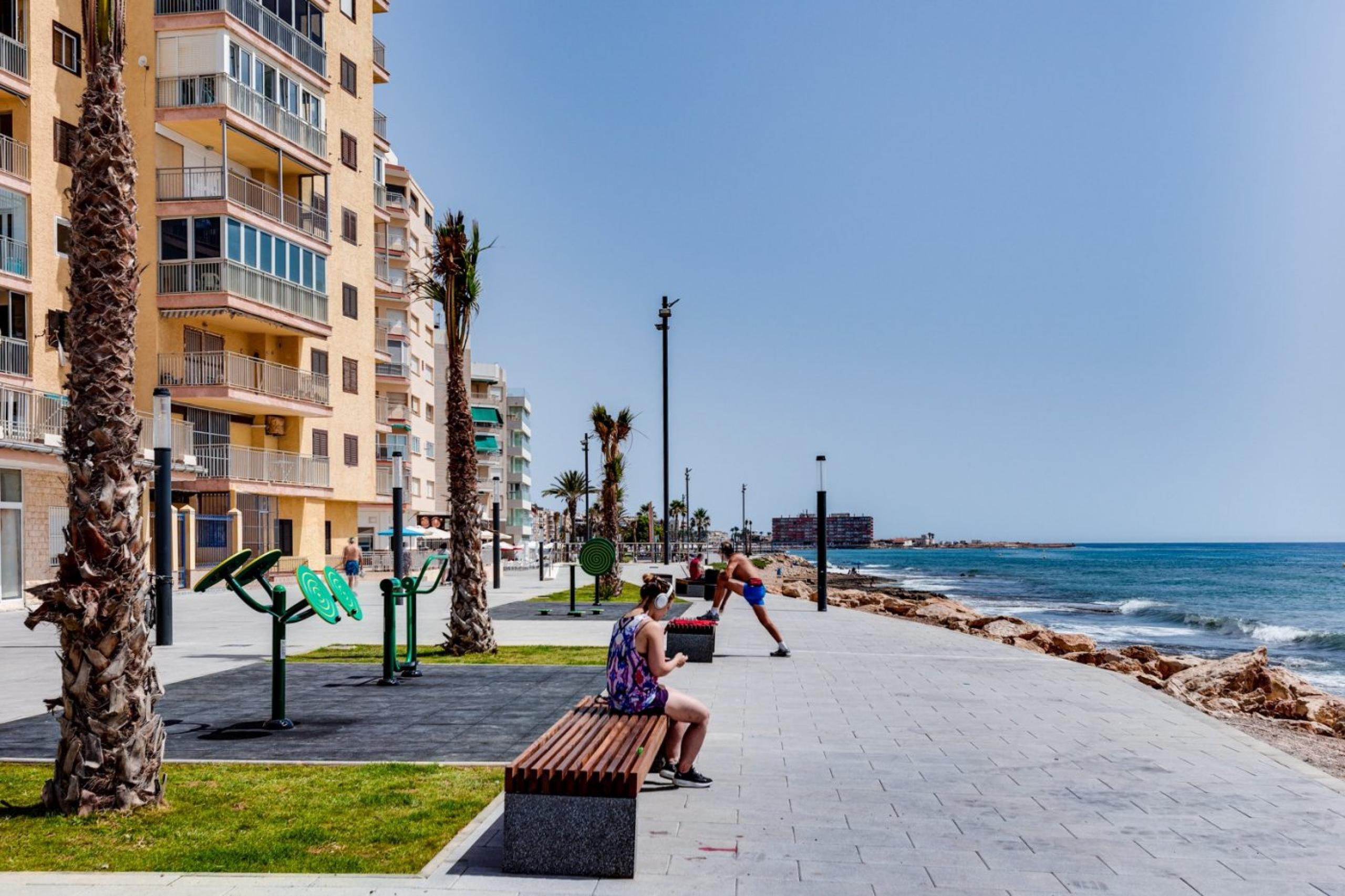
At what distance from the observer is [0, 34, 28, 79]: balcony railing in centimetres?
2870

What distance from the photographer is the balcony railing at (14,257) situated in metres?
28.9

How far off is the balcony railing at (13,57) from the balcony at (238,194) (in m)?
5.49

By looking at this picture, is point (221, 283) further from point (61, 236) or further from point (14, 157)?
point (14, 157)

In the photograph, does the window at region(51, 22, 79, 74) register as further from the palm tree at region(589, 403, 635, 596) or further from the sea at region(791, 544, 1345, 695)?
the sea at region(791, 544, 1345, 695)

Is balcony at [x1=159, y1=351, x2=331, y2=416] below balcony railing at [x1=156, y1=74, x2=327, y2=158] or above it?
below

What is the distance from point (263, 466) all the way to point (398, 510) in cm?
2004

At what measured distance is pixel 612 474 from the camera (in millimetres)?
32594

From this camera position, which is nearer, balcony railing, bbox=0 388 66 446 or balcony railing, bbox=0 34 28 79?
balcony railing, bbox=0 388 66 446

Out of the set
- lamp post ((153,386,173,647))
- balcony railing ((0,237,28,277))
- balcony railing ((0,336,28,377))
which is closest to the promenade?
lamp post ((153,386,173,647))

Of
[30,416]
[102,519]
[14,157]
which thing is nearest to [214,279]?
[14,157]

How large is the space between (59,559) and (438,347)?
8787 centimetres

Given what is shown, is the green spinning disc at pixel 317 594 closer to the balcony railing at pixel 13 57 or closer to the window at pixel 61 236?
the window at pixel 61 236

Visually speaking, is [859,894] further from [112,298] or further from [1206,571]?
[1206,571]

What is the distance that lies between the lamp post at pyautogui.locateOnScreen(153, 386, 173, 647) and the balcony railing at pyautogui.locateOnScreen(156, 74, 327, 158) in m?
20.7
